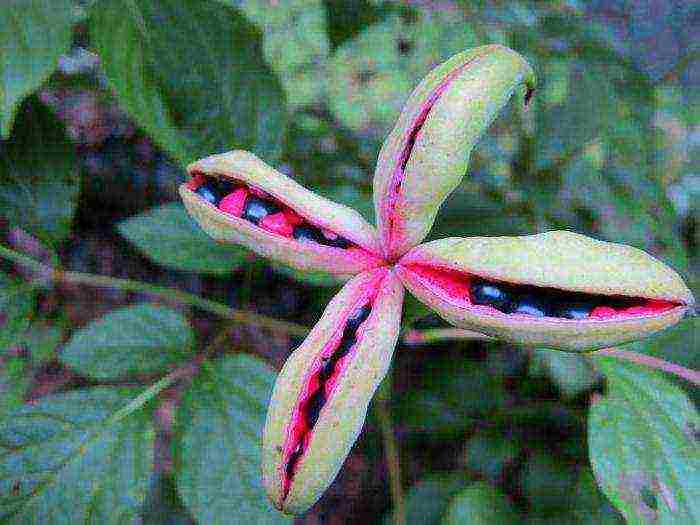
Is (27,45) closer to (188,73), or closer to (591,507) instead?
(188,73)

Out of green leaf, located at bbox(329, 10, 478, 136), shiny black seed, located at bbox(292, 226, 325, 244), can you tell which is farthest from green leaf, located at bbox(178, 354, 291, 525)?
green leaf, located at bbox(329, 10, 478, 136)

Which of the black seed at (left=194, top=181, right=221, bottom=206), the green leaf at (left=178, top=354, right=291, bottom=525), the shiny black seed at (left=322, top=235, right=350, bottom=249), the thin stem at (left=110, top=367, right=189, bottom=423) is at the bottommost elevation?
the thin stem at (left=110, top=367, right=189, bottom=423)

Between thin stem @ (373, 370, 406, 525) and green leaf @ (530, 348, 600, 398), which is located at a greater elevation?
thin stem @ (373, 370, 406, 525)

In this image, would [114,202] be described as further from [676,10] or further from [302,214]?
[676,10]

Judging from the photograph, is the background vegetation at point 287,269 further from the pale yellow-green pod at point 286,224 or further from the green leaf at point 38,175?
the pale yellow-green pod at point 286,224

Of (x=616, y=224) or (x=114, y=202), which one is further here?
(x=114, y=202)

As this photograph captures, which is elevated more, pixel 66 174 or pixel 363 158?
pixel 66 174

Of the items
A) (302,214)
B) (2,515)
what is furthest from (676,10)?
(2,515)

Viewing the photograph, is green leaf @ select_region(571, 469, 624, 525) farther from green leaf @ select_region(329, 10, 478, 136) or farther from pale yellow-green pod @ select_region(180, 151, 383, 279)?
green leaf @ select_region(329, 10, 478, 136)
